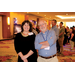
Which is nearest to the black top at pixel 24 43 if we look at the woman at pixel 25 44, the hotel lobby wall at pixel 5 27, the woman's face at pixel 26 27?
the woman at pixel 25 44

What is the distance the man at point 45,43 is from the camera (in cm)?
189

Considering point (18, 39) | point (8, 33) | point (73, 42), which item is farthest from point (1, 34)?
point (18, 39)

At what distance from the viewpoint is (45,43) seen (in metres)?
1.89

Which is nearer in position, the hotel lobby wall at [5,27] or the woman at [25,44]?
the woman at [25,44]

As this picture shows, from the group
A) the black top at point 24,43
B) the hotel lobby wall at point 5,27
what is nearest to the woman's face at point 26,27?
the black top at point 24,43

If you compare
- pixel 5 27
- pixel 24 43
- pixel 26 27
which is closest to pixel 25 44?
pixel 24 43

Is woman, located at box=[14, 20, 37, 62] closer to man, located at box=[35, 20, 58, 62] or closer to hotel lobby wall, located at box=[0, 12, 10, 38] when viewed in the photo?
man, located at box=[35, 20, 58, 62]

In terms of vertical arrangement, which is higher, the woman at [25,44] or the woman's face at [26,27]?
the woman's face at [26,27]

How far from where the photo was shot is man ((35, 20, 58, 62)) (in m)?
1.89

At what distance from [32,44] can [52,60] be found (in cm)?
48

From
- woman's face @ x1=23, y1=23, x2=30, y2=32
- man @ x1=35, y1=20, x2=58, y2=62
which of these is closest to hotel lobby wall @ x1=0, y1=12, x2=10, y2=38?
woman's face @ x1=23, y1=23, x2=30, y2=32

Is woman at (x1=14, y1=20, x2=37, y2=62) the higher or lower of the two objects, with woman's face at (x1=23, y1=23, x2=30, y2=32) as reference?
lower

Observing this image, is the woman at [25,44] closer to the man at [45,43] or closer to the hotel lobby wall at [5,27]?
the man at [45,43]

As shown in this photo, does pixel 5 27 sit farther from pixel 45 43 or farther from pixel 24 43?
pixel 45 43
